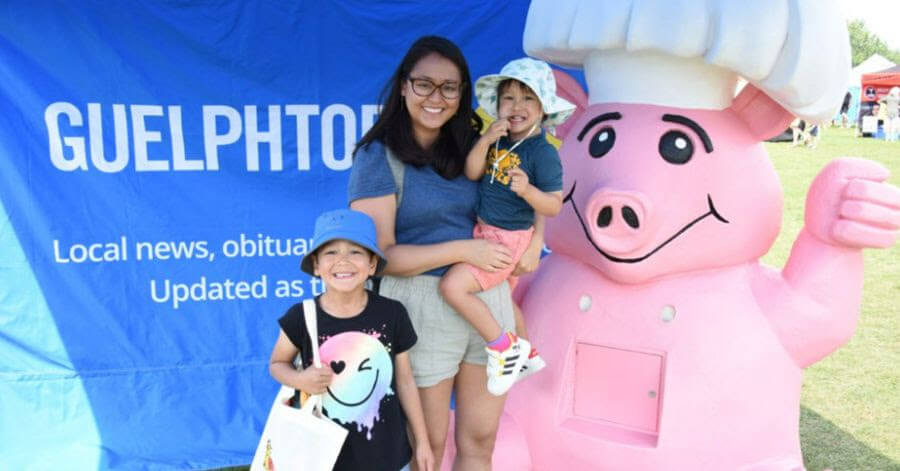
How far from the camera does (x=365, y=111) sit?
366 centimetres

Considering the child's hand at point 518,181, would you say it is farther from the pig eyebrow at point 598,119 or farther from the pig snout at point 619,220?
the pig eyebrow at point 598,119

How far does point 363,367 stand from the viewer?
196 cm

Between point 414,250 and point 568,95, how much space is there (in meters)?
1.21

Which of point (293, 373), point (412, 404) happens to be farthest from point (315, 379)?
point (412, 404)

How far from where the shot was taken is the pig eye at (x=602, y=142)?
99.1 inches

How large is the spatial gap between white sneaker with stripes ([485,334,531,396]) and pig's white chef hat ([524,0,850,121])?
101 centimetres

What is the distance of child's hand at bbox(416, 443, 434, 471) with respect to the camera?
6.81ft

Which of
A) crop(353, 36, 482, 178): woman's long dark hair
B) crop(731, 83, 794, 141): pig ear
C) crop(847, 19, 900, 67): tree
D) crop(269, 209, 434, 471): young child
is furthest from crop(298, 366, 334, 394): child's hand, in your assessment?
crop(847, 19, 900, 67): tree

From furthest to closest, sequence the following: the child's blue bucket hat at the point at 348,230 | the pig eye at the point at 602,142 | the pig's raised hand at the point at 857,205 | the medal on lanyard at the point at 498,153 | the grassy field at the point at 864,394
A: the grassy field at the point at 864,394
the pig eye at the point at 602,142
the pig's raised hand at the point at 857,205
the medal on lanyard at the point at 498,153
the child's blue bucket hat at the point at 348,230

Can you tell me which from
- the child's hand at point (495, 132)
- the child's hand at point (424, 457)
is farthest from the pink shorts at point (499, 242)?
the child's hand at point (424, 457)

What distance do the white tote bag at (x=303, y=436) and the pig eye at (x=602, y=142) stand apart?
111cm

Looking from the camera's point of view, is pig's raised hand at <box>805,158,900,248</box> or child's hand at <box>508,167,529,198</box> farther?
pig's raised hand at <box>805,158,900,248</box>

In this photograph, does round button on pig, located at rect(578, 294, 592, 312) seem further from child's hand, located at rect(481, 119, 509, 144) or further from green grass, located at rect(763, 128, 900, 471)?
green grass, located at rect(763, 128, 900, 471)

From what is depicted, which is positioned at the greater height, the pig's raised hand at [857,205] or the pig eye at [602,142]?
the pig eye at [602,142]
